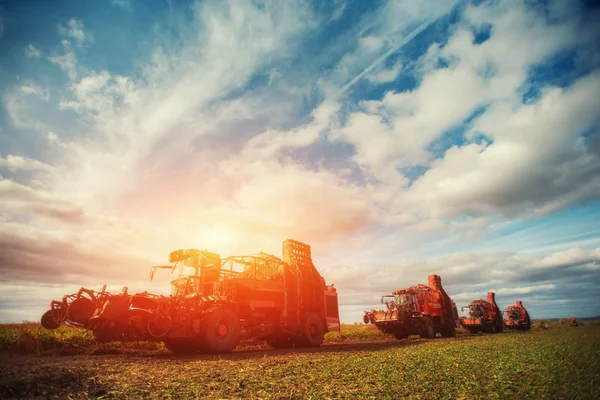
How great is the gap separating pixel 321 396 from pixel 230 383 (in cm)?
214

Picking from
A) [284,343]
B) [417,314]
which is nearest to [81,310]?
[284,343]

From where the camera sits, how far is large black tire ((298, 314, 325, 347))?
17.1m

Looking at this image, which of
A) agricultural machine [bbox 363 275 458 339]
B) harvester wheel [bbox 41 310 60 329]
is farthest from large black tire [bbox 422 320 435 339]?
harvester wheel [bbox 41 310 60 329]

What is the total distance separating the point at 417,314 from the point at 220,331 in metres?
16.1

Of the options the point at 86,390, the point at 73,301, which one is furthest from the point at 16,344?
the point at 86,390

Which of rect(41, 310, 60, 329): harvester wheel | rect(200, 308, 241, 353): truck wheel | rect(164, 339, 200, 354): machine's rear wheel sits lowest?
rect(164, 339, 200, 354): machine's rear wheel

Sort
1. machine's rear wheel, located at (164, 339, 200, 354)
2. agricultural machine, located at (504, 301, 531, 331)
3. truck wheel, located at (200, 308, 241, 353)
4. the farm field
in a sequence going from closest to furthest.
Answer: the farm field → truck wheel, located at (200, 308, 241, 353) → machine's rear wheel, located at (164, 339, 200, 354) → agricultural machine, located at (504, 301, 531, 331)

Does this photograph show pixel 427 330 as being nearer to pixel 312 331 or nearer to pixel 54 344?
pixel 312 331

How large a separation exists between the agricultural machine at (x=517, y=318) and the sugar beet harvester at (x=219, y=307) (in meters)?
26.1

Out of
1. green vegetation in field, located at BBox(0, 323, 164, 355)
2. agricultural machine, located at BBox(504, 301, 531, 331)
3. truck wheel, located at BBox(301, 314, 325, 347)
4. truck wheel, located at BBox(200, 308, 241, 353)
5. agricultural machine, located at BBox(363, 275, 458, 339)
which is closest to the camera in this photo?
green vegetation in field, located at BBox(0, 323, 164, 355)

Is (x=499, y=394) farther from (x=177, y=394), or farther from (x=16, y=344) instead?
(x=16, y=344)

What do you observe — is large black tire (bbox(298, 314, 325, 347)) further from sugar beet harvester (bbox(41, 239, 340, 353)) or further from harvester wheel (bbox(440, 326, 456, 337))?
harvester wheel (bbox(440, 326, 456, 337))

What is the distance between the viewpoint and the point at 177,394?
585 cm

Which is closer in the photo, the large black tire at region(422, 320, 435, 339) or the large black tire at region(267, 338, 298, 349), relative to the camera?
the large black tire at region(267, 338, 298, 349)
